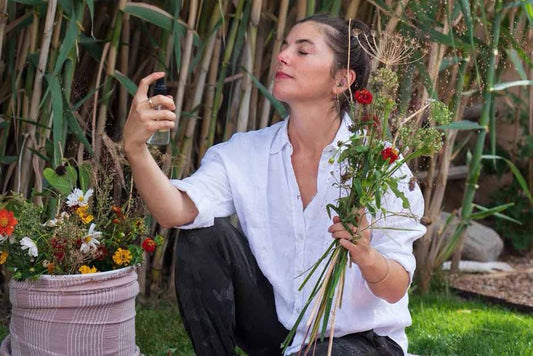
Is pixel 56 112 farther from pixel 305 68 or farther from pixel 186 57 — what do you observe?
pixel 305 68

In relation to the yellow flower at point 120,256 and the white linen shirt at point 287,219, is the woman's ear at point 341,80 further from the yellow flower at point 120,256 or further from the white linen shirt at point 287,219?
the yellow flower at point 120,256

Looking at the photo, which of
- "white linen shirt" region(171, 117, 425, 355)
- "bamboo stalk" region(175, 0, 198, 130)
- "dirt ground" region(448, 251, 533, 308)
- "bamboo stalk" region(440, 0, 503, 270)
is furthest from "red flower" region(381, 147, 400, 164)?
"dirt ground" region(448, 251, 533, 308)

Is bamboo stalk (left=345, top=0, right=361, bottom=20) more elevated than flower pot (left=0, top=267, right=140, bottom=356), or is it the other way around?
bamboo stalk (left=345, top=0, right=361, bottom=20)

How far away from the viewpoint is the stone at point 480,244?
436cm

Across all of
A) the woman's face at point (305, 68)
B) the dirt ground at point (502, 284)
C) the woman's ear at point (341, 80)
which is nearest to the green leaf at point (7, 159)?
the woman's face at point (305, 68)

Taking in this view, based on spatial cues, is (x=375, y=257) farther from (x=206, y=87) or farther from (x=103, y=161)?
(x=206, y=87)

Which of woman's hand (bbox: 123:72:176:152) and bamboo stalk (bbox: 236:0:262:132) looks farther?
bamboo stalk (bbox: 236:0:262:132)

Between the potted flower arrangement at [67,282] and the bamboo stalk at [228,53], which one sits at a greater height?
the bamboo stalk at [228,53]

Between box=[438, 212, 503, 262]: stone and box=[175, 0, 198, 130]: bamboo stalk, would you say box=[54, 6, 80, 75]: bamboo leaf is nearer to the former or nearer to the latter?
box=[175, 0, 198, 130]: bamboo stalk

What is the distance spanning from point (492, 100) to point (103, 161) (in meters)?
1.42

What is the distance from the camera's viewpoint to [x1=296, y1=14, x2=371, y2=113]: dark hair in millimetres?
2176

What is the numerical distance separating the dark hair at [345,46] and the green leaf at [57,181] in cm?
72

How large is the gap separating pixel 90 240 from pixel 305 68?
2.18 feet

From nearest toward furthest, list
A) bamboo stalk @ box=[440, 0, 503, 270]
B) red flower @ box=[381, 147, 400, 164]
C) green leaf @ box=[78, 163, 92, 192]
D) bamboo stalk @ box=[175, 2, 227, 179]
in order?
red flower @ box=[381, 147, 400, 164]
green leaf @ box=[78, 163, 92, 192]
bamboo stalk @ box=[175, 2, 227, 179]
bamboo stalk @ box=[440, 0, 503, 270]
